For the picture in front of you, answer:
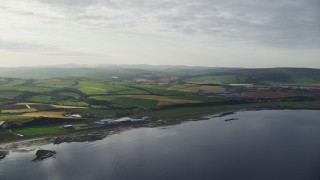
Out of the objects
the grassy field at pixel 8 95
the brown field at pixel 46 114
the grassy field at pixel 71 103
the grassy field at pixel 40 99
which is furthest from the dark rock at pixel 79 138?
the grassy field at pixel 8 95

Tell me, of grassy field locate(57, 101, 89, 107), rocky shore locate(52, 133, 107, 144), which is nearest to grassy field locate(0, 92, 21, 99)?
grassy field locate(57, 101, 89, 107)

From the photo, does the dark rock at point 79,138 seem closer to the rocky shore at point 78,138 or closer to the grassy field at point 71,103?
the rocky shore at point 78,138

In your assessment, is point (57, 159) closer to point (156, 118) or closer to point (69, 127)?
point (69, 127)

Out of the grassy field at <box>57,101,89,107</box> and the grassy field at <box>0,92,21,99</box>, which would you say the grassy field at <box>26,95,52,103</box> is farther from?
the grassy field at <box>0,92,21,99</box>

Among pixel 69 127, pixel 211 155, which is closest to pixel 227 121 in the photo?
pixel 211 155

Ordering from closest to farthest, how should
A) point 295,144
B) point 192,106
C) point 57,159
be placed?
1. point 57,159
2. point 295,144
3. point 192,106

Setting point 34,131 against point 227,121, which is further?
point 227,121

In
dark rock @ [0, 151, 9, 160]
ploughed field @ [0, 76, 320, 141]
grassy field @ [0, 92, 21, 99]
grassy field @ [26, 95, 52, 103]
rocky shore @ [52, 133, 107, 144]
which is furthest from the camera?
grassy field @ [0, 92, 21, 99]

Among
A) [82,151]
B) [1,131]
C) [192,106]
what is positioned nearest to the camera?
[82,151]

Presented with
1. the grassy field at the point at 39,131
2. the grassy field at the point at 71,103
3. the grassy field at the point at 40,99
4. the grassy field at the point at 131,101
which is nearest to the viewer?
the grassy field at the point at 39,131
